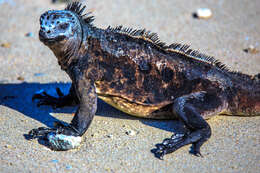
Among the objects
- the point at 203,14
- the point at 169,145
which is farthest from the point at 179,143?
the point at 203,14

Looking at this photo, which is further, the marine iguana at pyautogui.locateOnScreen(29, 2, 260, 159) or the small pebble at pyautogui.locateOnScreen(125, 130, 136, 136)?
the small pebble at pyautogui.locateOnScreen(125, 130, 136, 136)

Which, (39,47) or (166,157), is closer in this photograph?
(166,157)

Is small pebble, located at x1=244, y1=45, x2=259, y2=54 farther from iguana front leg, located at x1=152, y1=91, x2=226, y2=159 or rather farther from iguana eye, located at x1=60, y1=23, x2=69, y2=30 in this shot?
iguana eye, located at x1=60, y1=23, x2=69, y2=30

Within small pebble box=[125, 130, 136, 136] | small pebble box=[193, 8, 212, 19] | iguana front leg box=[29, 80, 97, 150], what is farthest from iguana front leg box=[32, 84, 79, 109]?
small pebble box=[193, 8, 212, 19]

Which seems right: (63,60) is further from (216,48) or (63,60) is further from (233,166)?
(216,48)

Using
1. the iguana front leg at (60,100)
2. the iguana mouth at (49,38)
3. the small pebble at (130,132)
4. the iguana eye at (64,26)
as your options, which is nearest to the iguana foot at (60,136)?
the small pebble at (130,132)

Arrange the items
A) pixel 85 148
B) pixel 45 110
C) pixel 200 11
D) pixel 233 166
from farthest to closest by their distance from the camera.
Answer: pixel 200 11
pixel 45 110
pixel 85 148
pixel 233 166

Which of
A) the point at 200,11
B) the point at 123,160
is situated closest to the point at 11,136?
the point at 123,160
